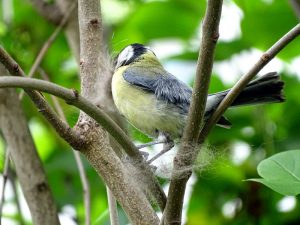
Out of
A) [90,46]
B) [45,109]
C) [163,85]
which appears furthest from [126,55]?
[45,109]

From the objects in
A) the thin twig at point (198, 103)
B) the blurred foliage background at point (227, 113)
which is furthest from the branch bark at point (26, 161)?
the thin twig at point (198, 103)

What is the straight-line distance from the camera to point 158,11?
2.59 meters

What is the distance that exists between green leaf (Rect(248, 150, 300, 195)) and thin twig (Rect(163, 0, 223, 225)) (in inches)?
8.5

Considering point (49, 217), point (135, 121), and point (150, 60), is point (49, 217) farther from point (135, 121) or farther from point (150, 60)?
→ point (150, 60)

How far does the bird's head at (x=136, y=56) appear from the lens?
2371 mm

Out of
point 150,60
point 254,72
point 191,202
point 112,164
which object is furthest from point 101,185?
point 254,72

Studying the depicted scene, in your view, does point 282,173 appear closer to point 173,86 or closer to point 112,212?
point 112,212

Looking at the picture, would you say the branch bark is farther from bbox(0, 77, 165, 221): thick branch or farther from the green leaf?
the green leaf

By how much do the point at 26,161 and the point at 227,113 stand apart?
0.75 metres

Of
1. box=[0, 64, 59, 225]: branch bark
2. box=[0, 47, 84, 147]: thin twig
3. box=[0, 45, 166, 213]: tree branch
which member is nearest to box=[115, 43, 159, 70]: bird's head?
box=[0, 64, 59, 225]: branch bark

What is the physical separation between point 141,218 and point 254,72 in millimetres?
405

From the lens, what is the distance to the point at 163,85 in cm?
212

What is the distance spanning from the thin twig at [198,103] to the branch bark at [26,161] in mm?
664

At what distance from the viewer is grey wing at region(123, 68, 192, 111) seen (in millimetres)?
2078
